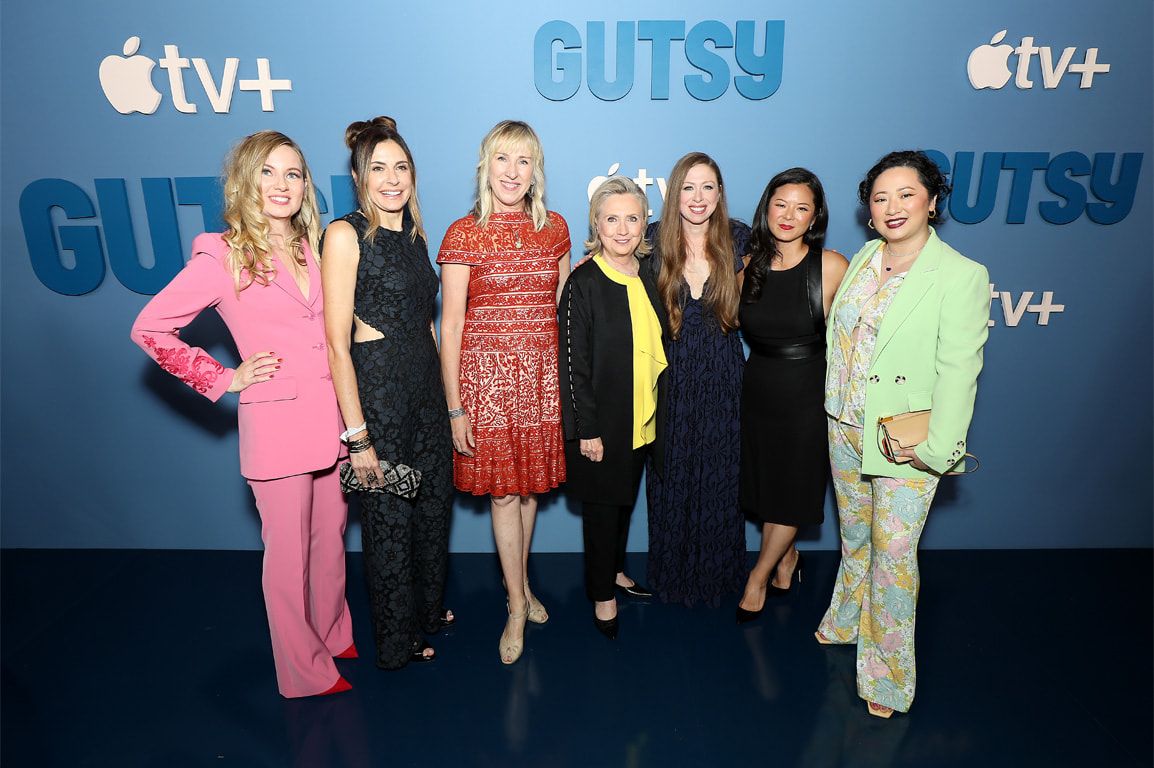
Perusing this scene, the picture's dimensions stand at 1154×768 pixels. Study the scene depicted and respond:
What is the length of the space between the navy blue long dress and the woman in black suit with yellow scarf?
0.17 m

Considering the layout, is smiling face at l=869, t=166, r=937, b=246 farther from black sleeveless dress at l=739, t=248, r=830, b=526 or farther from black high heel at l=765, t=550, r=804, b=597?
black high heel at l=765, t=550, r=804, b=597

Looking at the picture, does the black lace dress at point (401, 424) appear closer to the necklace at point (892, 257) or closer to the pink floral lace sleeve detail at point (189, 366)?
the pink floral lace sleeve detail at point (189, 366)

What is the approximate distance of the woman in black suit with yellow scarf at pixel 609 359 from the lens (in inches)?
102

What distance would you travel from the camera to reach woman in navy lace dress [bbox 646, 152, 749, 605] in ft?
9.06

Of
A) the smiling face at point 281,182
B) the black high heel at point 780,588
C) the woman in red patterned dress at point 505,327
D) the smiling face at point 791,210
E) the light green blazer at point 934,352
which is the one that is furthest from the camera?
the black high heel at point 780,588

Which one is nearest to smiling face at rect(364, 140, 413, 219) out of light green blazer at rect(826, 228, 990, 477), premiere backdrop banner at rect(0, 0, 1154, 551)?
premiere backdrop banner at rect(0, 0, 1154, 551)

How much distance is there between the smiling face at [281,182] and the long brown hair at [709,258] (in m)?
1.42

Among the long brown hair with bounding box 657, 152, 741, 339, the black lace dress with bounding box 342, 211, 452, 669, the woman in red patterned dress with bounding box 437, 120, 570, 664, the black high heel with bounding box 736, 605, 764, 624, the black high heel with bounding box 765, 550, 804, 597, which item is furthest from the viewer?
the black high heel with bounding box 765, 550, 804, 597

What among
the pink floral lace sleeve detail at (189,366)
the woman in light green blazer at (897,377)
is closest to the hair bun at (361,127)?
the pink floral lace sleeve detail at (189,366)

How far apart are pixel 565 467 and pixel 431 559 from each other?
688 mm

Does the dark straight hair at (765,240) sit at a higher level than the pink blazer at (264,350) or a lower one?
higher

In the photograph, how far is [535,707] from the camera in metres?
2.54

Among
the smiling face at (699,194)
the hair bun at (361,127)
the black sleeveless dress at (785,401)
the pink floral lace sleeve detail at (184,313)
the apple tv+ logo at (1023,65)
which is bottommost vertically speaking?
the black sleeveless dress at (785,401)

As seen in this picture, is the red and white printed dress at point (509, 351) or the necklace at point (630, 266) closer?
the red and white printed dress at point (509, 351)
